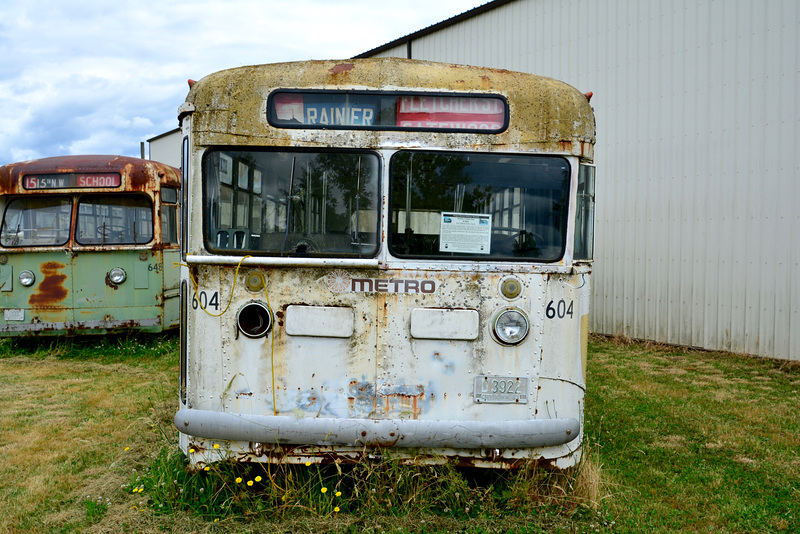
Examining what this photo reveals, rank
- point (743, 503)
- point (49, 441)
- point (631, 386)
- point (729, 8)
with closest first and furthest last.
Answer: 1. point (743, 503)
2. point (49, 441)
3. point (631, 386)
4. point (729, 8)

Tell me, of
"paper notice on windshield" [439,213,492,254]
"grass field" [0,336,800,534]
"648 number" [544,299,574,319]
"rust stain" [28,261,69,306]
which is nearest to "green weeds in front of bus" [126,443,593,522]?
"grass field" [0,336,800,534]

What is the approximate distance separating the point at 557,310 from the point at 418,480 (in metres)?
1.32

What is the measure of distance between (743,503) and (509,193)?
2.70 metres

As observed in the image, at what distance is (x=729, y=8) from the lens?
389 inches

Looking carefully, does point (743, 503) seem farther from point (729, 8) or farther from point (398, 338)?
point (729, 8)

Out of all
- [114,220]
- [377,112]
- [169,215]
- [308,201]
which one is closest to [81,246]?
[114,220]

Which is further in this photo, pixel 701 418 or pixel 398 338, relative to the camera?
pixel 701 418

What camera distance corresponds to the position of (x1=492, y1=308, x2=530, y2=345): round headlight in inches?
155

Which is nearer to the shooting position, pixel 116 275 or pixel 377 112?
pixel 377 112

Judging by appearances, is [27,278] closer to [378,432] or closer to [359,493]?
[359,493]

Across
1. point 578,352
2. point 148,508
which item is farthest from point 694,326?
point 148,508

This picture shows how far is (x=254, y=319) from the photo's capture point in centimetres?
397

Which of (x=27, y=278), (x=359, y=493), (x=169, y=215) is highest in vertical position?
(x=169, y=215)

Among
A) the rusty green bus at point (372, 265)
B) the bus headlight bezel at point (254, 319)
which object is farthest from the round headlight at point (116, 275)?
the bus headlight bezel at point (254, 319)
